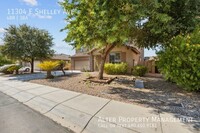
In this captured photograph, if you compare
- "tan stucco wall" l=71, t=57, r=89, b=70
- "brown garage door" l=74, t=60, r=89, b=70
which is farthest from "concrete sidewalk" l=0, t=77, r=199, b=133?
"tan stucco wall" l=71, t=57, r=89, b=70

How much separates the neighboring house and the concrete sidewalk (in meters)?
9.61

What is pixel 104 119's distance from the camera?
450cm

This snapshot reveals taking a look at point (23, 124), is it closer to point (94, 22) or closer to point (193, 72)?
point (94, 22)

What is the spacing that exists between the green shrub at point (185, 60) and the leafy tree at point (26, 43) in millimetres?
16849

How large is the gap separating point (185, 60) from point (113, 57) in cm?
1157

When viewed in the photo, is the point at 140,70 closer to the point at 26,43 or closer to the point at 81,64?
the point at 81,64

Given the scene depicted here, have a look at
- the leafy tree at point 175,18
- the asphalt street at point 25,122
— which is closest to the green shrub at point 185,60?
the leafy tree at point 175,18

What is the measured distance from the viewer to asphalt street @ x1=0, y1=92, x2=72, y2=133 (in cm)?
412

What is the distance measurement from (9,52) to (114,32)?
52.7ft

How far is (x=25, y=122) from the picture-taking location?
4.62 meters

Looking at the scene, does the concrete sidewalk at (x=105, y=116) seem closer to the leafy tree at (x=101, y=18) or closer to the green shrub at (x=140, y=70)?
the leafy tree at (x=101, y=18)

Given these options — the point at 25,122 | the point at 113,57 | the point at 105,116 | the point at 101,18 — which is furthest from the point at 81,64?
the point at 105,116

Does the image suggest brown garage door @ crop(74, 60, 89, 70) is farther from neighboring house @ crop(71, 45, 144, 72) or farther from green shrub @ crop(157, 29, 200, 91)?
green shrub @ crop(157, 29, 200, 91)

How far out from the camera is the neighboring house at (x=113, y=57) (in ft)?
55.2
